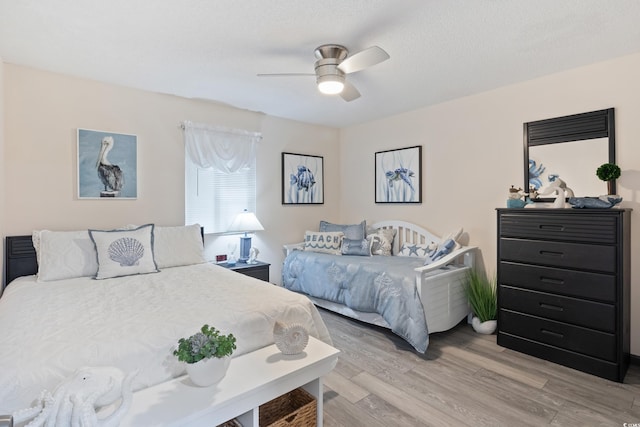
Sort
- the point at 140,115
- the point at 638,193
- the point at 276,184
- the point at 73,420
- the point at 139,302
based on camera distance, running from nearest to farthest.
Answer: the point at 73,420, the point at 139,302, the point at 638,193, the point at 140,115, the point at 276,184

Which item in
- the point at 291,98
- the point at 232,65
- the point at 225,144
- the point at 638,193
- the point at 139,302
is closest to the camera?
the point at 139,302

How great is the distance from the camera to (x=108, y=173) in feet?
10.2

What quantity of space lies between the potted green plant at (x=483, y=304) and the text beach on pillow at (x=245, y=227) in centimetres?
236

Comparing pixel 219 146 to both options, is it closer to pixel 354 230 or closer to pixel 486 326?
pixel 354 230

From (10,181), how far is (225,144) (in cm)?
190

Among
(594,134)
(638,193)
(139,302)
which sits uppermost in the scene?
(594,134)

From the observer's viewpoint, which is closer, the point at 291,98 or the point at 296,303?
the point at 296,303

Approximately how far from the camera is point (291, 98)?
354 cm

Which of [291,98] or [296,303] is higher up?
[291,98]

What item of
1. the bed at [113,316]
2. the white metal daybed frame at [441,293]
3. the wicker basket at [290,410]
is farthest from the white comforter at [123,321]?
the white metal daybed frame at [441,293]

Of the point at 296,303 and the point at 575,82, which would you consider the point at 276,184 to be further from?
the point at 575,82

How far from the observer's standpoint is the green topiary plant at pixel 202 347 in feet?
4.50

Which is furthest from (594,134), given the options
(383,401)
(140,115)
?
(140,115)

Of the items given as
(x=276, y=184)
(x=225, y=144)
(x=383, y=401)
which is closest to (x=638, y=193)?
(x=383, y=401)
